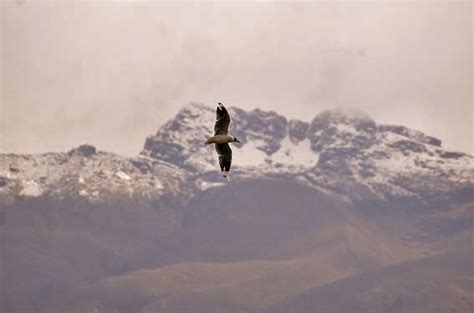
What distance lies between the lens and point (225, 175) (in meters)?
93.4

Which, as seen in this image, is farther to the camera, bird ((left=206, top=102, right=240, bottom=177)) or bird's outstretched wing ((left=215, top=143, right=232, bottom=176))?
bird's outstretched wing ((left=215, top=143, right=232, bottom=176))

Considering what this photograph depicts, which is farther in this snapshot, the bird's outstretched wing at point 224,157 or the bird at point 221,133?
the bird's outstretched wing at point 224,157

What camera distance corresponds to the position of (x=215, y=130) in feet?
302

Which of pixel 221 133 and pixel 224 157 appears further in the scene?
pixel 224 157

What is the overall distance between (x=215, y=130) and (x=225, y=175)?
3.23 meters
